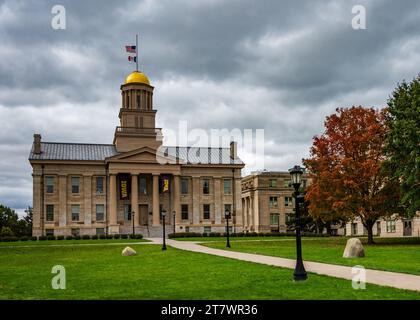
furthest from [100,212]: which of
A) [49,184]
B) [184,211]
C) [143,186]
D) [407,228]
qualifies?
[407,228]

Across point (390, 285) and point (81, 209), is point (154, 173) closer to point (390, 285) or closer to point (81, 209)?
point (81, 209)

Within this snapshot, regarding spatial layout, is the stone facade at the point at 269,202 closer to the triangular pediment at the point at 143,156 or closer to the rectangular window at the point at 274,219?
the rectangular window at the point at 274,219

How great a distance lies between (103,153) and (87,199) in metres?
7.78

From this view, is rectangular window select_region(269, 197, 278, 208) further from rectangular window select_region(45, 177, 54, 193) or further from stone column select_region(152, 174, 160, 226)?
rectangular window select_region(45, 177, 54, 193)

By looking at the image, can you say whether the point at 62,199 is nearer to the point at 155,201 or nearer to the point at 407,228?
the point at 155,201

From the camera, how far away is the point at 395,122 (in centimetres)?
4100

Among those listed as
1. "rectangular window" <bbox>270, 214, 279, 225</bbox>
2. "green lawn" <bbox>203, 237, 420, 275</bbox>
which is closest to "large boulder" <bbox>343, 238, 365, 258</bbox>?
"green lawn" <bbox>203, 237, 420, 275</bbox>

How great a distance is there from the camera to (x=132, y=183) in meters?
77.4
